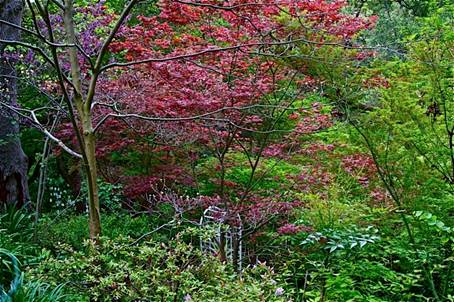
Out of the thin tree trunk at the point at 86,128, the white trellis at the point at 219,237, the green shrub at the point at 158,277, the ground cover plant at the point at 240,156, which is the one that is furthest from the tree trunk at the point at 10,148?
the green shrub at the point at 158,277

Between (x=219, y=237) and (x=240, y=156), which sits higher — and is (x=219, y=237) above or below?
below

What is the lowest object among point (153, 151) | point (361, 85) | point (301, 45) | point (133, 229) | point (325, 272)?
point (133, 229)

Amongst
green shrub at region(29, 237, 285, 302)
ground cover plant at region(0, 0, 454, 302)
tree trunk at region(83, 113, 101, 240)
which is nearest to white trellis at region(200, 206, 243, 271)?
ground cover plant at region(0, 0, 454, 302)

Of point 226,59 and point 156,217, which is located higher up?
point 226,59

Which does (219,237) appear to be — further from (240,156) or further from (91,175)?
(91,175)

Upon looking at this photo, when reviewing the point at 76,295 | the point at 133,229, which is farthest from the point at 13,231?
the point at 76,295

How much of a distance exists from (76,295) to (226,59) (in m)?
2.67

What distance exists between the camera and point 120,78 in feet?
19.5

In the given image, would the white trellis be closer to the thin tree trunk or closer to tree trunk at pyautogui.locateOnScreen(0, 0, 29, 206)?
the thin tree trunk

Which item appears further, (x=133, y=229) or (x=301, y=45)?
(x=133, y=229)

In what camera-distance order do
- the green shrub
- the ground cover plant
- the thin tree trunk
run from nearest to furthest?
the green shrub
the ground cover plant
the thin tree trunk

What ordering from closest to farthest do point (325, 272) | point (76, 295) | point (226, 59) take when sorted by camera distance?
point (325, 272), point (76, 295), point (226, 59)

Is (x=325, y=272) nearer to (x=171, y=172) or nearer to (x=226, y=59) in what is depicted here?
(x=226, y=59)

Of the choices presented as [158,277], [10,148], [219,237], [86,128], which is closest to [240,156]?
[219,237]
